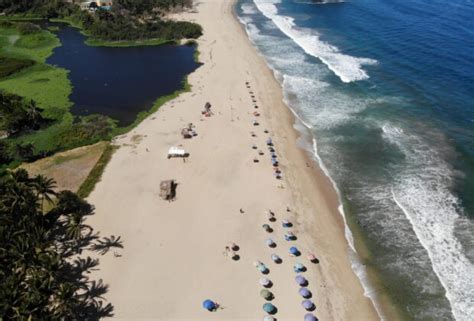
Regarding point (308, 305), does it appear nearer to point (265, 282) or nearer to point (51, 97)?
point (265, 282)

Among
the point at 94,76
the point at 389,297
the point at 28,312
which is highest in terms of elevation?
the point at 94,76

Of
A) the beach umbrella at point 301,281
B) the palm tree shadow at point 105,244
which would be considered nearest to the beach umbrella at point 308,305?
the beach umbrella at point 301,281

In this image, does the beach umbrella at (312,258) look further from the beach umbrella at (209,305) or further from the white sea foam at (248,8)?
the white sea foam at (248,8)

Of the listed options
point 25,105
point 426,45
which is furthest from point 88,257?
point 426,45

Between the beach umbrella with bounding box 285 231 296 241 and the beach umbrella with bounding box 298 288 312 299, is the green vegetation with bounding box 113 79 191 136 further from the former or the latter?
the beach umbrella with bounding box 298 288 312 299

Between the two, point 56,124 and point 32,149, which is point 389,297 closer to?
point 32,149

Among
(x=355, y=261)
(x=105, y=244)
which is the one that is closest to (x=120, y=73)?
(x=105, y=244)
